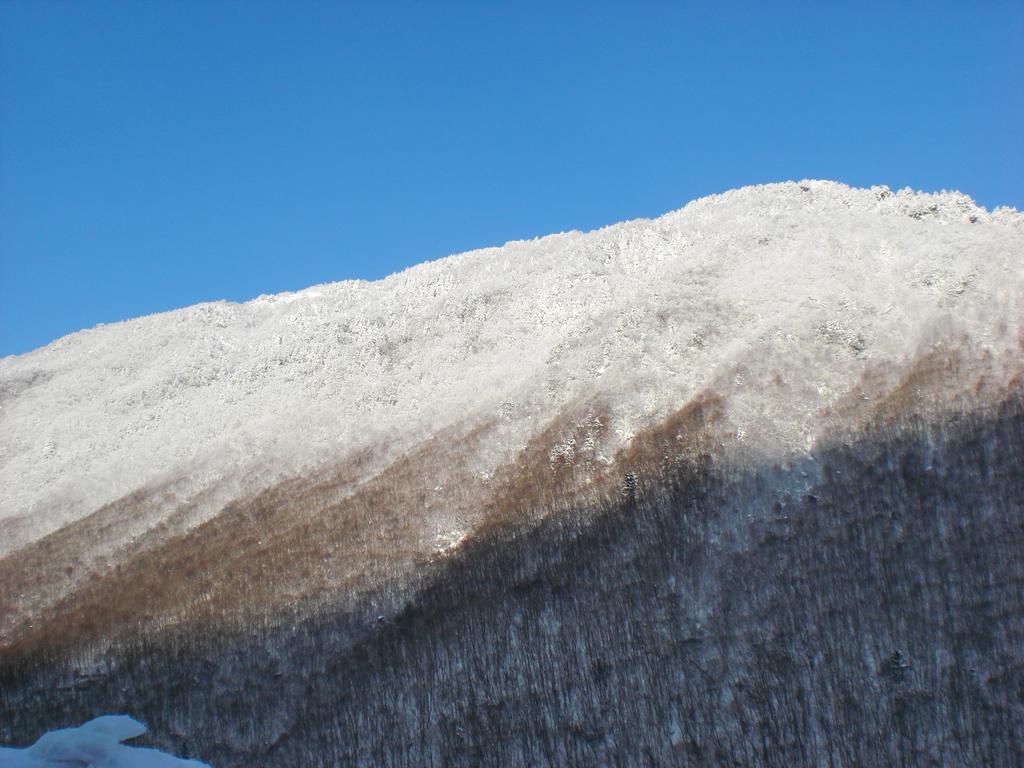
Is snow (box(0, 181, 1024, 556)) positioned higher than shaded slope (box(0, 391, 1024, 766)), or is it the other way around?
snow (box(0, 181, 1024, 556))

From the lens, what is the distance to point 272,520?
33.3 metres

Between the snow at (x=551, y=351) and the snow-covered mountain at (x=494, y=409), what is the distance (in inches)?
5.5

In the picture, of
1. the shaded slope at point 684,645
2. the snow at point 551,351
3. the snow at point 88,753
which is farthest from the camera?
the snow at point 551,351

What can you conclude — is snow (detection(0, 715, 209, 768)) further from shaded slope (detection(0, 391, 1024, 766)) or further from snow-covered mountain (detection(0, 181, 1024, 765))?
snow-covered mountain (detection(0, 181, 1024, 765))

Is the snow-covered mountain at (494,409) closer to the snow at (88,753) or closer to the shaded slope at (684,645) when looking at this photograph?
the shaded slope at (684,645)

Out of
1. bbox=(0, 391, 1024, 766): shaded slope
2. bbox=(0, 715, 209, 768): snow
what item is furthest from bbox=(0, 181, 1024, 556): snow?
bbox=(0, 715, 209, 768): snow

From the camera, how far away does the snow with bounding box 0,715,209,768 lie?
848 centimetres

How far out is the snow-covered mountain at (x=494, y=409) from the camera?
1186 inches

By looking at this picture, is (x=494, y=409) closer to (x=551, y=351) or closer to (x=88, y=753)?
(x=551, y=351)

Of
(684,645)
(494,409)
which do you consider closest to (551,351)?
(494,409)

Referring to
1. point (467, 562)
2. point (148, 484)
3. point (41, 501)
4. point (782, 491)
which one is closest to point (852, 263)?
point (782, 491)

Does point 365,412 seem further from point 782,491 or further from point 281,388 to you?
point 782,491

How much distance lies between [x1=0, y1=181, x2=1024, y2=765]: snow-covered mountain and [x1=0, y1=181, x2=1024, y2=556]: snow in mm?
140

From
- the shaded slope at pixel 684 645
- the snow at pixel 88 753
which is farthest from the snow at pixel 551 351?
the snow at pixel 88 753
